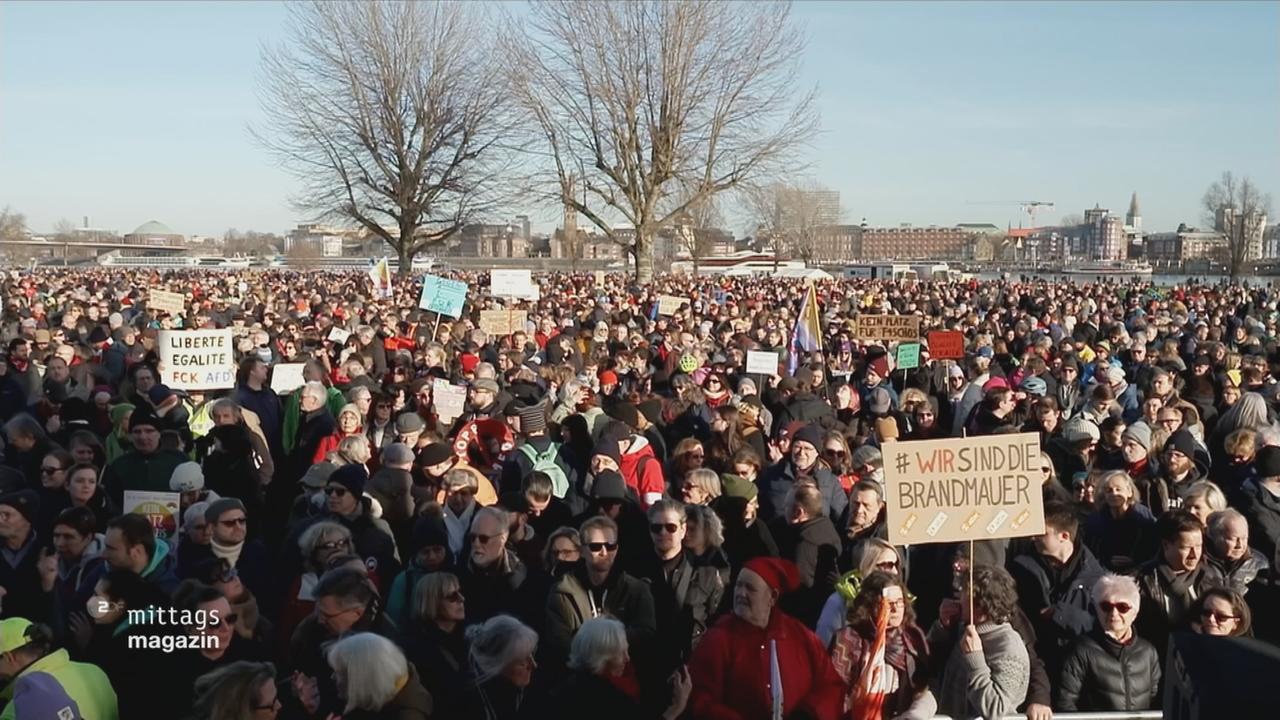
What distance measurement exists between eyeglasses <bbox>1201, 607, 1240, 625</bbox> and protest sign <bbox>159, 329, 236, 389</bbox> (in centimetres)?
876

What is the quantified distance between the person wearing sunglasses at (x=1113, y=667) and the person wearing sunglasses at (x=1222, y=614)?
0.76ft

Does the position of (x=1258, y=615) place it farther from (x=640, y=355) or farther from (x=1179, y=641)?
(x=640, y=355)

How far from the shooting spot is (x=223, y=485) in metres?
7.36

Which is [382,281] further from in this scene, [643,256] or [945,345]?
[945,345]

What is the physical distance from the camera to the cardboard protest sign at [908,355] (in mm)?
12424

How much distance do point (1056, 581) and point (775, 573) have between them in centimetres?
172

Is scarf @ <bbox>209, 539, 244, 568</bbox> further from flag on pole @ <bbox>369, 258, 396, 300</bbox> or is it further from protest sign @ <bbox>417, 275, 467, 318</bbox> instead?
flag on pole @ <bbox>369, 258, 396, 300</bbox>

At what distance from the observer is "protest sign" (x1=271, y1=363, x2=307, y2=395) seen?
10.7m

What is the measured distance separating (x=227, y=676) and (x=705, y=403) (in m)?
6.42

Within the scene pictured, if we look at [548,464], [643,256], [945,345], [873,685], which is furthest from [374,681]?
[643,256]

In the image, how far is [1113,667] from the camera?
4.18m

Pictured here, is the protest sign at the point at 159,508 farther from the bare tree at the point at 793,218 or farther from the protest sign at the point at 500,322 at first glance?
the bare tree at the point at 793,218

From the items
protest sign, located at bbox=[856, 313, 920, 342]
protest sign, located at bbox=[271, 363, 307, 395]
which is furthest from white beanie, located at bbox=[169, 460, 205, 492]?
A: protest sign, located at bbox=[856, 313, 920, 342]

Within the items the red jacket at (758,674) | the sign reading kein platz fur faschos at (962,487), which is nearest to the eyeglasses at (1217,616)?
the sign reading kein platz fur faschos at (962,487)
